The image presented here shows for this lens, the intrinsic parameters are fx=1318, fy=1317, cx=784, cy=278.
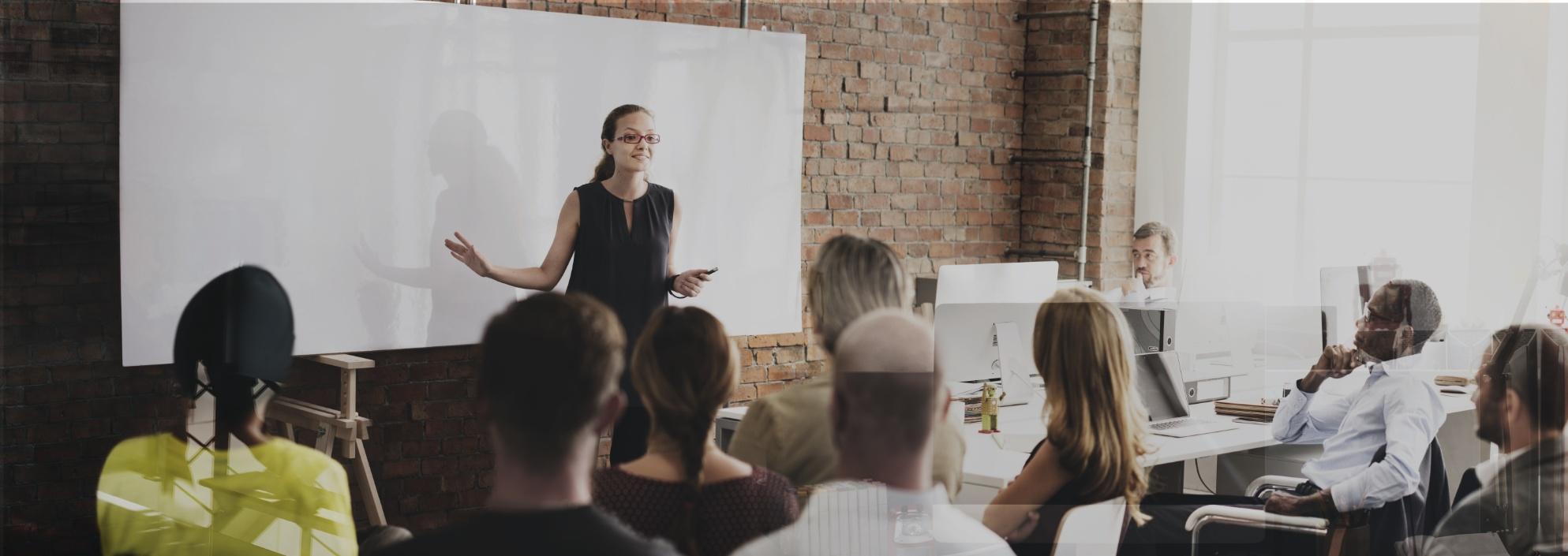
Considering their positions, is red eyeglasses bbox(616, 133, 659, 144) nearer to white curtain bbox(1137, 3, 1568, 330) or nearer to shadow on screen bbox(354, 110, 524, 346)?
shadow on screen bbox(354, 110, 524, 346)

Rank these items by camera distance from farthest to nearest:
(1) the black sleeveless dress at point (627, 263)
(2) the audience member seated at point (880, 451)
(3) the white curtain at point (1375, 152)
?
(3) the white curtain at point (1375, 152), (2) the audience member seated at point (880, 451), (1) the black sleeveless dress at point (627, 263)

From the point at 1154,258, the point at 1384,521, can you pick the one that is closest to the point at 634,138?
the point at 1384,521

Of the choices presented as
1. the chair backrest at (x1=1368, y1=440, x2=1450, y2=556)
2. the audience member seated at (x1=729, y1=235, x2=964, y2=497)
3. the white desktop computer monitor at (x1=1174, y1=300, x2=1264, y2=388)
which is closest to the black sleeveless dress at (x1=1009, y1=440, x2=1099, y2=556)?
the audience member seated at (x1=729, y1=235, x2=964, y2=497)

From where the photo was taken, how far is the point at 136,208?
7.56 ft

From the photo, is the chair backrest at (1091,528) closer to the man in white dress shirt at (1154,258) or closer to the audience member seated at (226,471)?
the audience member seated at (226,471)

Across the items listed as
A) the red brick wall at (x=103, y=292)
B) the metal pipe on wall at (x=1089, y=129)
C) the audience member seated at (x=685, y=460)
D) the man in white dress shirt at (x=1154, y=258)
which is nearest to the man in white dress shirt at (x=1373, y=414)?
the red brick wall at (x=103, y=292)

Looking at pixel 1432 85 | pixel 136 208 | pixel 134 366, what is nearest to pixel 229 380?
pixel 134 366

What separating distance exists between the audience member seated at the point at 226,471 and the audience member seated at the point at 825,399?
0.56m

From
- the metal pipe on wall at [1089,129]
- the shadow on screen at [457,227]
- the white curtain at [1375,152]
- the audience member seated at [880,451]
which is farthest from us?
the metal pipe on wall at [1089,129]

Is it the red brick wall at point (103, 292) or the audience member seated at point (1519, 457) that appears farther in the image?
the audience member seated at point (1519, 457)

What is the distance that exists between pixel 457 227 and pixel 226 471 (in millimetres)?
1794

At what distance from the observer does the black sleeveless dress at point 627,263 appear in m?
1.48

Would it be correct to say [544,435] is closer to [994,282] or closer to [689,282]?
[689,282]

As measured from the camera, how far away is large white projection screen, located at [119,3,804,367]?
7.67 ft
